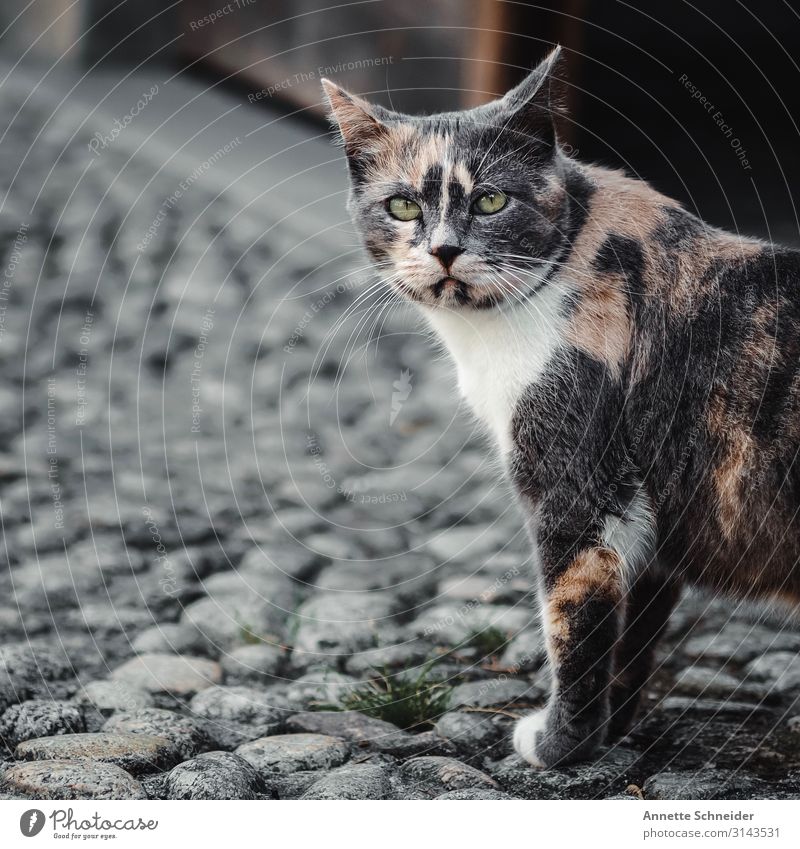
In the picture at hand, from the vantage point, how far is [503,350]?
85.3 inches

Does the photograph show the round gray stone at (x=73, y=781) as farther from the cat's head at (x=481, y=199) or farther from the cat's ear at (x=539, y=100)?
the cat's ear at (x=539, y=100)

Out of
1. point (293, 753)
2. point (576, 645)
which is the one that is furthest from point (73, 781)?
point (576, 645)

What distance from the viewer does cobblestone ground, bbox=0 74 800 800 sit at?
7.04ft

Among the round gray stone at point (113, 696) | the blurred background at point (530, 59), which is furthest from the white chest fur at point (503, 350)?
the blurred background at point (530, 59)

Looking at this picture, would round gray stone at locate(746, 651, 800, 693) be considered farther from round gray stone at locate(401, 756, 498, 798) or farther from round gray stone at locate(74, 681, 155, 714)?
round gray stone at locate(74, 681, 155, 714)

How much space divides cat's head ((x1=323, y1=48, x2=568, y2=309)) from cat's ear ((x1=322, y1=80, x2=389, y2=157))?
2 centimetres

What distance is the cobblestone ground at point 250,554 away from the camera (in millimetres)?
2145

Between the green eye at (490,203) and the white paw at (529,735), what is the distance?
110 centimetres

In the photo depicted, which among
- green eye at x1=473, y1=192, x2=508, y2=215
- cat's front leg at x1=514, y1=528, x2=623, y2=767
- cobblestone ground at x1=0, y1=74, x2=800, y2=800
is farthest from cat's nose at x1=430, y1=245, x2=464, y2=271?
cobblestone ground at x1=0, y1=74, x2=800, y2=800

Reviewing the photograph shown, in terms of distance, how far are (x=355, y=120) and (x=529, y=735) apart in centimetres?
143

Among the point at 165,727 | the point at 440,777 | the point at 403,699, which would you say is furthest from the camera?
the point at 403,699

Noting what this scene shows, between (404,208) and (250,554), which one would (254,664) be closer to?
(250,554)
